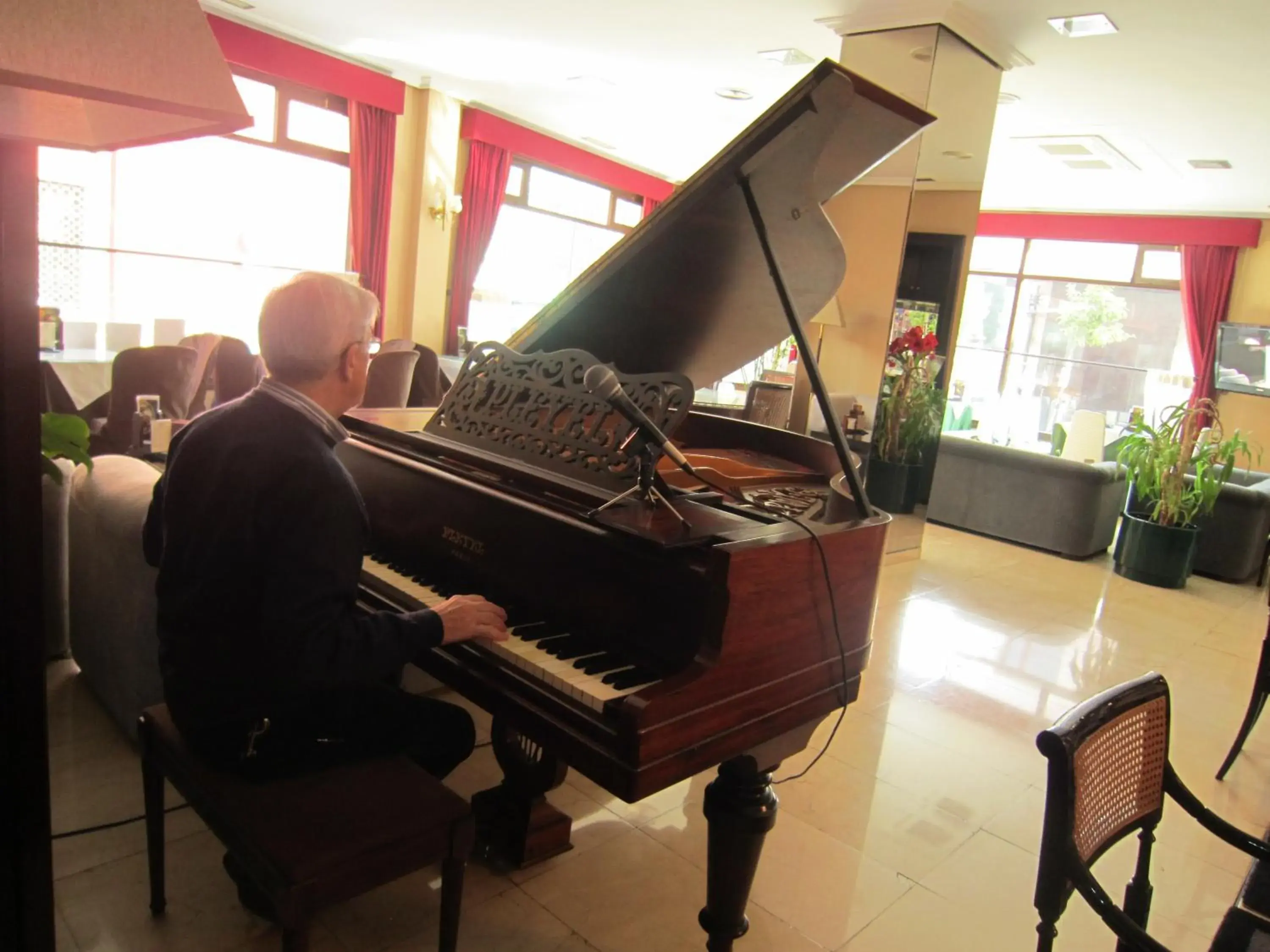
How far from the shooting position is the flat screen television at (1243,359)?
350 inches

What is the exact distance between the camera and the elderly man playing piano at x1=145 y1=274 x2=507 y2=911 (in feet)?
4.50

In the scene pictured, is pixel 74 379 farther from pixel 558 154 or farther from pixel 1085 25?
pixel 558 154

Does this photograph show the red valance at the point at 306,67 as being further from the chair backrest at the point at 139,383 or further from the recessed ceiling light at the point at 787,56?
the recessed ceiling light at the point at 787,56

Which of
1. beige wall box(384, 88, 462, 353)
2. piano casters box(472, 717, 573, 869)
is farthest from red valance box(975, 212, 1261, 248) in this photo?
piano casters box(472, 717, 573, 869)

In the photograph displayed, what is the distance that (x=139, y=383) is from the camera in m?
4.01

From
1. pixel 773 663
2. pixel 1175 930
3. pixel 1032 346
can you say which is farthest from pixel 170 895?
pixel 1032 346

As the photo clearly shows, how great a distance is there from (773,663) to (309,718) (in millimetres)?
809

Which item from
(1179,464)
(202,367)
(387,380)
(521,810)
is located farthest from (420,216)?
(521,810)

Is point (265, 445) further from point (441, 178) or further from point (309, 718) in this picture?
point (441, 178)

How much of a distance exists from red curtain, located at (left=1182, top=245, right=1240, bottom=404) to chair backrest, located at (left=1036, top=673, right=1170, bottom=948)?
9200mm

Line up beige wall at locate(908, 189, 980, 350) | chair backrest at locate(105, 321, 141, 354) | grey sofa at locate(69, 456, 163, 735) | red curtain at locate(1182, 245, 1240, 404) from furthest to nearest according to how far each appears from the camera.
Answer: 1. red curtain at locate(1182, 245, 1240, 404)
2. beige wall at locate(908, 189, 980, 350)
3. chair backrest at locate(105, 321, 141, 354)
4. grey sofa at locate(69, 456, 163, 735)

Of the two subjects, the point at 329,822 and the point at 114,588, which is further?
the point at 114,588

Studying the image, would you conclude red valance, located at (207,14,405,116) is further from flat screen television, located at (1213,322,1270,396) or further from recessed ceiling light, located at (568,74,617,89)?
flat screen television, located at (1213,322,1270,396)

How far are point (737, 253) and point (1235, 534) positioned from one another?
5.35 m
